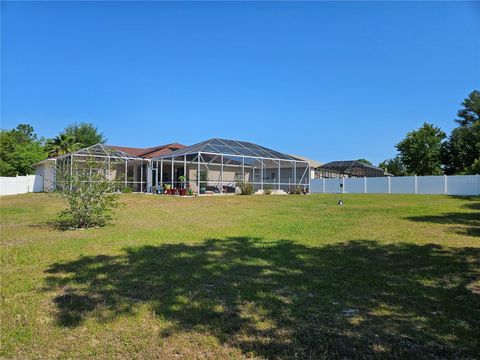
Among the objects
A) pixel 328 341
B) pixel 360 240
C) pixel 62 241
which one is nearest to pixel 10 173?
pixel 62 241

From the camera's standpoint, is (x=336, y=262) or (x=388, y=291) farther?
(x=336, y=262)

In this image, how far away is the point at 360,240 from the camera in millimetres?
8641

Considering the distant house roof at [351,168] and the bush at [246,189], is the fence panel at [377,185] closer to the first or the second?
the distant house roof at [351,168]

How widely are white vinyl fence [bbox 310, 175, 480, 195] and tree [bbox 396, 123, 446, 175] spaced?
1228 centimetres

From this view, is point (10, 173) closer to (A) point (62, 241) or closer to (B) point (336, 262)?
(A) point (62, 241)

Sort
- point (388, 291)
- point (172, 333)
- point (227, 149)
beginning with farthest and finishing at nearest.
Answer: point (227, 149), point (388, 291), point (172, 333)

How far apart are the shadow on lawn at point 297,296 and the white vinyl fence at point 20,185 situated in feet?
114

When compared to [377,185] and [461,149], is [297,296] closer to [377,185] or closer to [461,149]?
[377,185]

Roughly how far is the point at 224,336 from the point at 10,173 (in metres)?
53.7

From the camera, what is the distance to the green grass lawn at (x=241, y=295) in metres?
3.60

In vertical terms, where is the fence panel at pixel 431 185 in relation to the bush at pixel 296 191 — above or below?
above

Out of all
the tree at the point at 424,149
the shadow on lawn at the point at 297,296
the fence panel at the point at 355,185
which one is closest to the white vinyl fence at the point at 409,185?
the fence panel at the point at 355,185

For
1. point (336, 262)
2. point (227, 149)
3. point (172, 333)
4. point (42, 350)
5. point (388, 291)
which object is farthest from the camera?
point (227, 149)

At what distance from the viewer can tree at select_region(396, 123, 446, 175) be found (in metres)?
44.0
